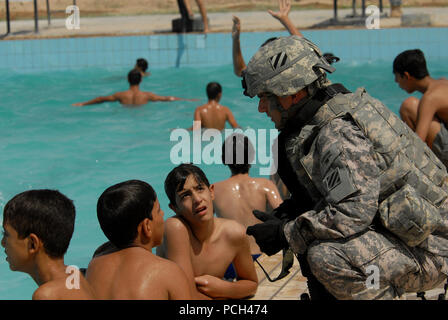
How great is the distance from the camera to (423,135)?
5.37 metres

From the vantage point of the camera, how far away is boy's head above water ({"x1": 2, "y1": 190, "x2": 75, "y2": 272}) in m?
2.54

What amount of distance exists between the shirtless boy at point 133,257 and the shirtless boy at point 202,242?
0.74 metres

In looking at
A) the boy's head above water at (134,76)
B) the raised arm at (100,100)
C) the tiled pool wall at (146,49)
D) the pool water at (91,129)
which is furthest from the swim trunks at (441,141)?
the tiled pool wall at (146,49)

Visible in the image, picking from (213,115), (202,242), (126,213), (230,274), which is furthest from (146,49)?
(126,213)

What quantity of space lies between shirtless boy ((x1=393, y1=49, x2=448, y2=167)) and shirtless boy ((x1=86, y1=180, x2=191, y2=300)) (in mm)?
3181

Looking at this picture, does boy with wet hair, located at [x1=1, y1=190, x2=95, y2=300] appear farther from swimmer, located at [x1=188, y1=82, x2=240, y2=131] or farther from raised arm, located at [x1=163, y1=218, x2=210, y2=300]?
swimmer, located at [x1=188, y1=82, x2=240, y2=131]

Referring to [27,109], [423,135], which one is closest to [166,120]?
[27,109]

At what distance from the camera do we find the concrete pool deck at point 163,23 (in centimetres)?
1599

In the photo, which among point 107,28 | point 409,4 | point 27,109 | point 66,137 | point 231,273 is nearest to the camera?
point 231,273

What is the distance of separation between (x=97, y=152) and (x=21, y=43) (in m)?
6.37

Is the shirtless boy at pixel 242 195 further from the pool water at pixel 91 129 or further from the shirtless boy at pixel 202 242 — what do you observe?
the pool water at pixel 91 129

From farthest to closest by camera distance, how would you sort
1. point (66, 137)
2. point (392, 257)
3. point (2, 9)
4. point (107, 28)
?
1. point (2, 9)
2. point (107, 28)
3. point (66, 137)
4. point (392, 257)
